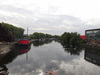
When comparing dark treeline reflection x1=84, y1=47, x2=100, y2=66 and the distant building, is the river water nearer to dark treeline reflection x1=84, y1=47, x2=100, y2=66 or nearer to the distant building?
dark treeline reflection x1=84, y1=47, x2=100, y2=66

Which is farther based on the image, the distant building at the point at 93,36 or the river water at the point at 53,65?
the distant building at the point at 93,36

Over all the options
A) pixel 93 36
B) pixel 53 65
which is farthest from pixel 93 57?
pixel 93 36

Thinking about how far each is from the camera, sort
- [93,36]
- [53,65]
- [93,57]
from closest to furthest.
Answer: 1. [53,65]
2. [93,57]
3. [93,36]

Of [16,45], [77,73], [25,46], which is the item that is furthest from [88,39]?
[77,73]

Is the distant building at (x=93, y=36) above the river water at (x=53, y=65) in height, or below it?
above

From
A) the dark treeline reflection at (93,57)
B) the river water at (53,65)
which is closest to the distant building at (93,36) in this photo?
the dark treeline reflection at (93,57)

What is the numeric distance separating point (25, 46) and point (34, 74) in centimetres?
5189

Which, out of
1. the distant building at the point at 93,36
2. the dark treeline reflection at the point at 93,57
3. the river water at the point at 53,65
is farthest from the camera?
the distant building at the point at 93,36

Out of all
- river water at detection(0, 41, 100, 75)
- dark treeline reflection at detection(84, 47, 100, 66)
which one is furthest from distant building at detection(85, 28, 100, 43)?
river water at detection(0, 41, 100, 75)

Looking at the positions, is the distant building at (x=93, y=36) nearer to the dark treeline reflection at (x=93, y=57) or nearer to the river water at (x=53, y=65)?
the dark treeline reflection at (x=93, y=57)

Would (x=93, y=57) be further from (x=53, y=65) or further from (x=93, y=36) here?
(x=93, y=36)

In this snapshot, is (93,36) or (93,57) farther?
(93,36)

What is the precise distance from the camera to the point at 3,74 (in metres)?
19.6

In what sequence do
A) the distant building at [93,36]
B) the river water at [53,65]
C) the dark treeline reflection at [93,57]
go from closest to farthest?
1. the river water at [53,65]
2. the dark treeline reflection at [93,57]
3. the distant building at [93,36]
